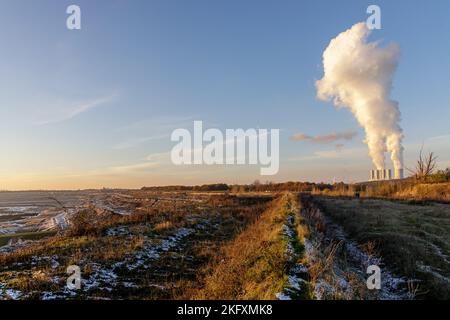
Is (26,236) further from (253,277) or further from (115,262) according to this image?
(253,277)

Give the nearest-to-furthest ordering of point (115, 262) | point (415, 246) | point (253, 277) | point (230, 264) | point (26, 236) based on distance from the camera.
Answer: point (253, 277) → point (230, 264) → point (115, 262) → point (415, 246) → point (26, 236)

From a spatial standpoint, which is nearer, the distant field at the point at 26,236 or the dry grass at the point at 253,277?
the dry grass at the point at 253,277

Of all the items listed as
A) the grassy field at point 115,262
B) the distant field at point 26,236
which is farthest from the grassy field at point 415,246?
the distant field at point 26,236

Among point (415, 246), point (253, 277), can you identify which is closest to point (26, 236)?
point (253, 277)

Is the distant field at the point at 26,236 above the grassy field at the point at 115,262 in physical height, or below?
below

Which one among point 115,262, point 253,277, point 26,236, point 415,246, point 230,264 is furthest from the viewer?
point 26,236

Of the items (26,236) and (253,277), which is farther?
(26,236)

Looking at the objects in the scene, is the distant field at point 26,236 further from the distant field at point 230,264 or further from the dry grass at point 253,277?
the dry grass at point 253,277

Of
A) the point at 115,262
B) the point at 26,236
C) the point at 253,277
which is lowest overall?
the point at 26,236

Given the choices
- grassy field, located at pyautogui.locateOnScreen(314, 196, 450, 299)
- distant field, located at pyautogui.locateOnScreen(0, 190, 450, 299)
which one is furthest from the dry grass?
grassy field, located at pyautogui.locateOnScreen(314, 196, 450, 299)

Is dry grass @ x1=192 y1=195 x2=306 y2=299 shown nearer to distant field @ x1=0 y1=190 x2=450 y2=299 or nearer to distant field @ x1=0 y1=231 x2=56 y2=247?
distant field @ x1=0 y1=190 x2=450 y2=299
